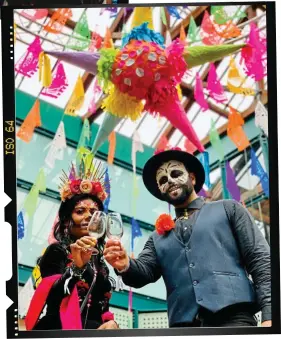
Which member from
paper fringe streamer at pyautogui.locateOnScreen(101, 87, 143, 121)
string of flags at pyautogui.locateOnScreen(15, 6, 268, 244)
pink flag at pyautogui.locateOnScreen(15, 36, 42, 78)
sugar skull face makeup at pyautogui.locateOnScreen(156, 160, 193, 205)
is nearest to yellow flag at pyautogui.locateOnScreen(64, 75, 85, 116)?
string of flags at pyautogui.locateOnScreen(15, 6, 268, 244)

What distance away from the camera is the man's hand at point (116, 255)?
13.6ft

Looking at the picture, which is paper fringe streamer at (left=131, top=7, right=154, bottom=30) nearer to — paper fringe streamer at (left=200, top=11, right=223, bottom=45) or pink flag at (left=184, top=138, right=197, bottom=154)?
paper fringe streamer at (left=200, top=11, right=223, bottom=45)

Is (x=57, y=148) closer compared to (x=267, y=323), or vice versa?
(x=267, y=323)

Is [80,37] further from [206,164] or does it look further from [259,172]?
[259,172]

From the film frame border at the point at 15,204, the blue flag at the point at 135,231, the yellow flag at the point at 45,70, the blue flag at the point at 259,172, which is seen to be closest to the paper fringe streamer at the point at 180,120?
the blue flag at the point at 259,172

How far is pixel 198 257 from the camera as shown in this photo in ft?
13.5

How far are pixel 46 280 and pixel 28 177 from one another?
0.49 metres

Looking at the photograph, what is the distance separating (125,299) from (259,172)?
2.85 feet

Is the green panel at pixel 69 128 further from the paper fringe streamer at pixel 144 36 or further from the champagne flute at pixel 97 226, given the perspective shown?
the paper fringe streamer at pixel 144 36

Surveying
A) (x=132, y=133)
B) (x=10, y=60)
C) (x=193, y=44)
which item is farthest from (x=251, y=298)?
(x=10, y=60)

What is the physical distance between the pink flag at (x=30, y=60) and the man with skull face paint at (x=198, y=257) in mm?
706

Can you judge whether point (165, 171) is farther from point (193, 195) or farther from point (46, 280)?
point (46, 280)

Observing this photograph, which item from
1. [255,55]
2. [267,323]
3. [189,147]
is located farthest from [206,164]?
[267,323]

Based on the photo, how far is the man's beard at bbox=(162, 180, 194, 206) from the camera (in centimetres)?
420
